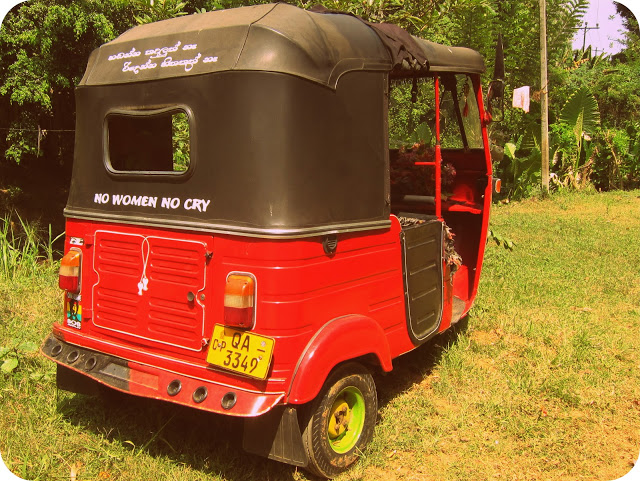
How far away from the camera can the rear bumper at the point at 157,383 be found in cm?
297

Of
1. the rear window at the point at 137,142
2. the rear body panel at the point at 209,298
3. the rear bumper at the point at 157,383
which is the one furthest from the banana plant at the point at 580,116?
the rear bumper at the point at 157,383

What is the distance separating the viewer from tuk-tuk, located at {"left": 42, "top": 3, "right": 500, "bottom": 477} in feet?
9.96

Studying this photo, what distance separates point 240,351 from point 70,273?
4.57 ft

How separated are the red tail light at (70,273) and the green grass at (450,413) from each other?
936 mm

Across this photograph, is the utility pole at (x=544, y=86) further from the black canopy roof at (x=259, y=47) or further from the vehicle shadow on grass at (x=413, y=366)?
the black canopy roof at (x=259, y=47)

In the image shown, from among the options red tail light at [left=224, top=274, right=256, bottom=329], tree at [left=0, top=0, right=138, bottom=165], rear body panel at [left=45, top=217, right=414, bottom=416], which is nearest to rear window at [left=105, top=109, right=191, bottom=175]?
rear body panel at [left=45, top=217, right=414, bottom=416]

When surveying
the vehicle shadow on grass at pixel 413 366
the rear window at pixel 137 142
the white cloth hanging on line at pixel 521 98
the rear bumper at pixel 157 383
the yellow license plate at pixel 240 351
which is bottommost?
the vehicle shadow on grass at pixel 413 366

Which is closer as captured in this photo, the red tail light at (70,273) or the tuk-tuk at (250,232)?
the tuk-tuk at (250,232)

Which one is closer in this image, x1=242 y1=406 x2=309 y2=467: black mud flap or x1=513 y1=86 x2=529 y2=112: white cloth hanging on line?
x1=242 y1=406 x2=309 y2=467: black mud flap

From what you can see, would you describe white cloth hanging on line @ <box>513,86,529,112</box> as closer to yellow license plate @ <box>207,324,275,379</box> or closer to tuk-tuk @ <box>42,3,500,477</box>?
tuk-tuk @ <box>42,3,500,477</box>

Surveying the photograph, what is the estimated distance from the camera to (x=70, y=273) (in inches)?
146

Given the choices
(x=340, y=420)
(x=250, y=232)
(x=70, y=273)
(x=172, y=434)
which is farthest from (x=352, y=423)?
(x=70, y=273)

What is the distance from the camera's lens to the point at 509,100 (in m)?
15.9

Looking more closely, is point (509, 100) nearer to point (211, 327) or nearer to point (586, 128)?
point (586, 128)
